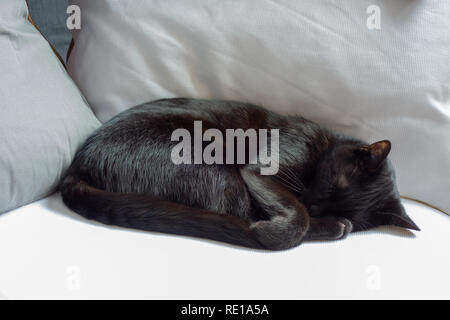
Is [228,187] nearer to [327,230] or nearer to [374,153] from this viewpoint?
[327,230]

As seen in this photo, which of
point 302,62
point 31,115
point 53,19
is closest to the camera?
point 31,115

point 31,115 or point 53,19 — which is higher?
point 53,19

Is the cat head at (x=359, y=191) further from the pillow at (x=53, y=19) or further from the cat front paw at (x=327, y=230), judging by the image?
the pillow at (x=53, y=19)

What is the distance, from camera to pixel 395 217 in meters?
1.03

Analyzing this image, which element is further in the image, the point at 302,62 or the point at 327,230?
the point at 302,62

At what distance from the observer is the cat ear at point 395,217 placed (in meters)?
1.01

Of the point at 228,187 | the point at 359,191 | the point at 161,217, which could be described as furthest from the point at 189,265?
the point at 359,191

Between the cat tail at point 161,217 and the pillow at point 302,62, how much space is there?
35cm

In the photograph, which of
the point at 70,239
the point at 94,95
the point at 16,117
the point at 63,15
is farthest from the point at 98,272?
the point at 63,15

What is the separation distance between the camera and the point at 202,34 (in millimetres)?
1146

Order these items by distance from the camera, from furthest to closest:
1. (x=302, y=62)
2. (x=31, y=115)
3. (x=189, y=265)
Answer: (x=302, y=62), (x=31, y=115), (x=189, y=265)

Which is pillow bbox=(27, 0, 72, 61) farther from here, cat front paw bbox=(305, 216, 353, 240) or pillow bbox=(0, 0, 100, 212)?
cat front paw bbox=(305, 216, 353, 240)

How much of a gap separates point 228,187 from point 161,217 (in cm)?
19

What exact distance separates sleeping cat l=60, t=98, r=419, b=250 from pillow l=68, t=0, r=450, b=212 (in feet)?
0.33
